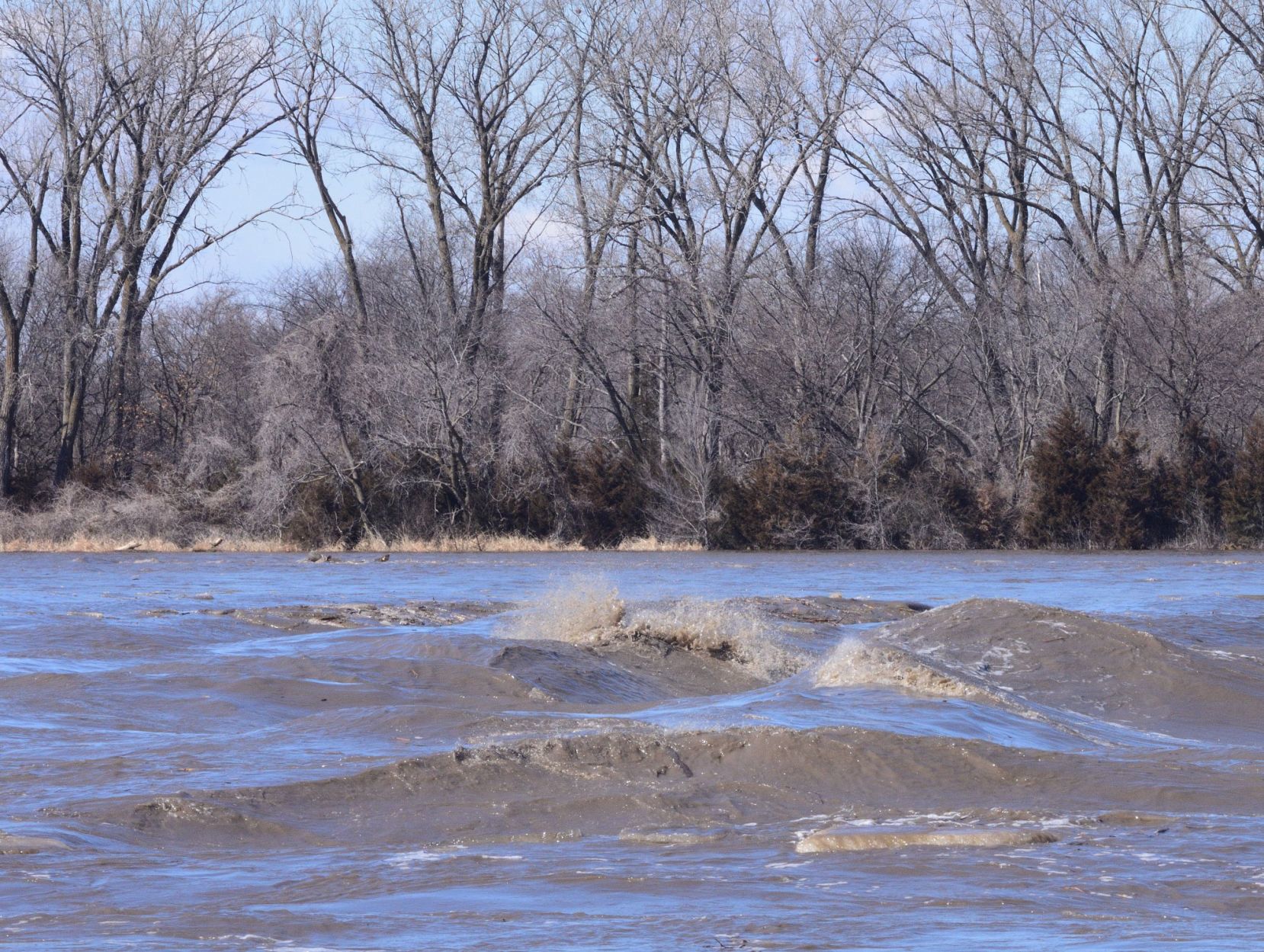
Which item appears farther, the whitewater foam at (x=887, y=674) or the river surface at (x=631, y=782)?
the whitewater foam at (x=887, y=674)

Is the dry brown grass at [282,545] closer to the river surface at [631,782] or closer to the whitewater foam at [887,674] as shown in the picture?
the river surface at [631,782]

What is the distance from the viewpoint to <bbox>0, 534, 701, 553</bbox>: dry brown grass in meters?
36.1

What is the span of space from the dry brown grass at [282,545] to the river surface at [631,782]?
2085 cm

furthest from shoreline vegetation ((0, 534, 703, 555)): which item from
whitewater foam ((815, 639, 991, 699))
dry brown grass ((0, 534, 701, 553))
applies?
whitewater foam ((815, 639, 991, 699))

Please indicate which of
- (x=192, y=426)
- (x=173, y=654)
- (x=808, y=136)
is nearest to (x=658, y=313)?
(x=808, y=136)

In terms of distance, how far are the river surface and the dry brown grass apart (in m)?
20.8

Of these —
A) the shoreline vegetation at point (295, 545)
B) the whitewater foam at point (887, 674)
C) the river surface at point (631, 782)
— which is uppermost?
the shoreline vegetation at point (295, 545)

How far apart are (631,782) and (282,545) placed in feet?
99.2

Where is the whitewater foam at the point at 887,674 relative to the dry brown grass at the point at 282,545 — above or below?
below

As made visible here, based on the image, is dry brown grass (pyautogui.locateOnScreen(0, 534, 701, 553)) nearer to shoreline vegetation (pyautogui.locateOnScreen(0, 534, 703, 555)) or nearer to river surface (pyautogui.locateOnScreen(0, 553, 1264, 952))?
shoreline vegetation (pyautogui.locateOnScreen(0, 534, 703, 555))

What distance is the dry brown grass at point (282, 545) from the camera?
119 feet

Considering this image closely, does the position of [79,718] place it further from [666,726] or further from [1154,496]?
[1154,496]

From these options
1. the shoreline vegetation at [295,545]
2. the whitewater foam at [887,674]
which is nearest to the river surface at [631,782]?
the whitewater foam at [887,674]

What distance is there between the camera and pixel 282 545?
3634 centimetres
